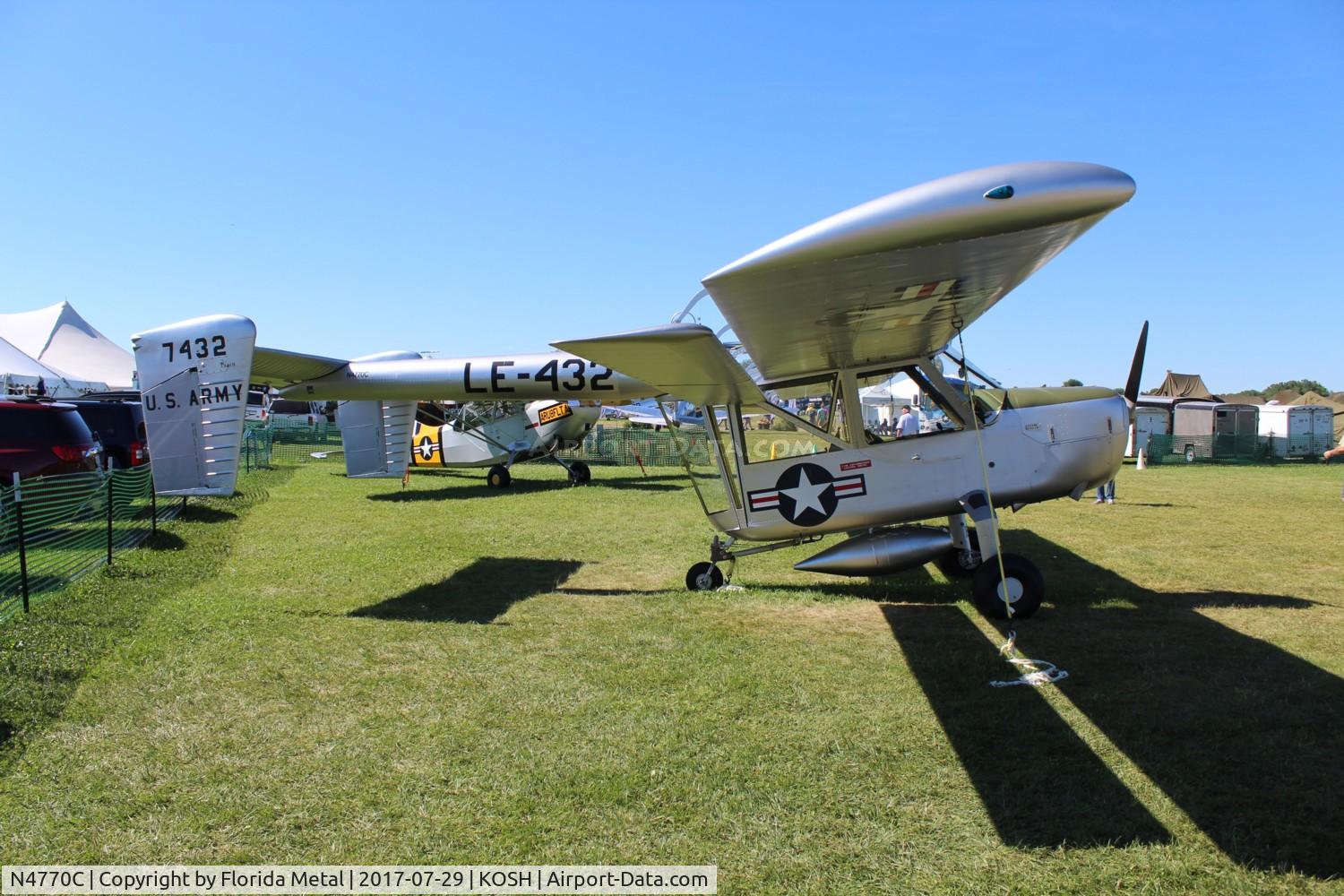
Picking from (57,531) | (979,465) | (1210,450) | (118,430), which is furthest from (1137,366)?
(1210,450)

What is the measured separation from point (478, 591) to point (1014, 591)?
16.0 feet

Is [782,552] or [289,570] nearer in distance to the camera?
[289,570]

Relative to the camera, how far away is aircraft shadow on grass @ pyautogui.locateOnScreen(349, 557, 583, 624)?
6.87m

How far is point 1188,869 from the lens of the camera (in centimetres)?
285

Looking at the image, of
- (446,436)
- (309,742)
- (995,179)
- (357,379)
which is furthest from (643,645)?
(446,436)

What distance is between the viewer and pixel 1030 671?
4.98 metres

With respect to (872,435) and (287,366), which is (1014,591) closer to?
(872,435)

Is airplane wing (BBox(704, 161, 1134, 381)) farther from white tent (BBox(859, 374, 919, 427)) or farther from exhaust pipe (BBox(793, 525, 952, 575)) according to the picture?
white tent (BBox(859, 374, 919, 427))

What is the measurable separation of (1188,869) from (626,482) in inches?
Answer: 659

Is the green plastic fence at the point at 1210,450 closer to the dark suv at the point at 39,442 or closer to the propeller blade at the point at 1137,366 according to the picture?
the propeller blade at the point at 1137,366

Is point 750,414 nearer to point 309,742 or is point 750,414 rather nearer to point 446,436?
point 309,742

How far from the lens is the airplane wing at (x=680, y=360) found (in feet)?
16.1

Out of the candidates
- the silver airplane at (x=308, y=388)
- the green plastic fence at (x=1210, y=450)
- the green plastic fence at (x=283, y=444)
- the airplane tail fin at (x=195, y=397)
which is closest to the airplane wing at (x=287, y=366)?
the silver airplane at (x=308, y=388)

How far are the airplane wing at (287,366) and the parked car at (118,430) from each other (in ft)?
23.8
